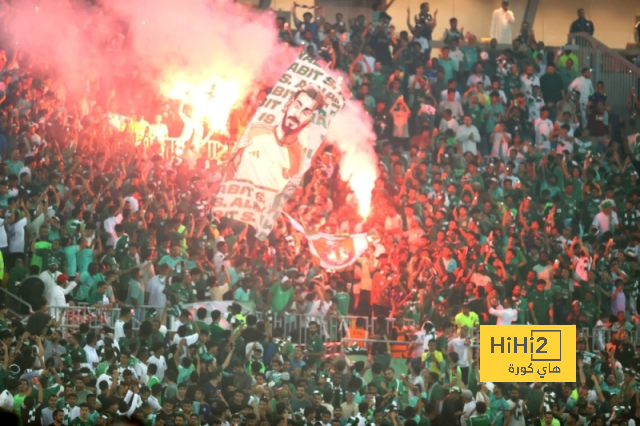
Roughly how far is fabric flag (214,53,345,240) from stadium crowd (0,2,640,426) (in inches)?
20.8

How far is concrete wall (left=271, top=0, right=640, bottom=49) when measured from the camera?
22344 mm

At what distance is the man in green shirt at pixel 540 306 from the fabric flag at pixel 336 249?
2186 mm

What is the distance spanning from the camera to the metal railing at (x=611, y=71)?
20.5 meters

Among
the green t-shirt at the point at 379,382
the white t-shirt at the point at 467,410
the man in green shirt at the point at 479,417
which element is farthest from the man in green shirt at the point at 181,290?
the man in green shirt at the point at 479,417

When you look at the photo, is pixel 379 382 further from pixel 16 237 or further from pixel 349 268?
pixel 16 237

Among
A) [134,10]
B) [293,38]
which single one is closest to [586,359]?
[293,38]

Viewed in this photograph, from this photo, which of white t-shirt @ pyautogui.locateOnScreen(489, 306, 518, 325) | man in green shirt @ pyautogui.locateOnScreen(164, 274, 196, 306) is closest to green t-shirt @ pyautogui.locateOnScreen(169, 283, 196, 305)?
man in green shirt @ pyautogui.locateOnScreen(164, 274, 196, 306)

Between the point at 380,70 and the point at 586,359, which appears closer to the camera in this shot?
the point at 586,359

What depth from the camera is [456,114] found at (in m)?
18.6

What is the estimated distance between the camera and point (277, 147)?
1519 centimetres

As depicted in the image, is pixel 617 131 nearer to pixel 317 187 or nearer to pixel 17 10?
pixel 317 187

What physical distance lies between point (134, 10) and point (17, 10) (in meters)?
1.72

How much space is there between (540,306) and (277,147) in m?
3.76

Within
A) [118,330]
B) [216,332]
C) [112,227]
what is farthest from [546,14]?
[118,330]
